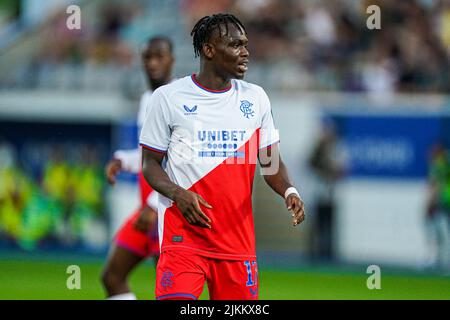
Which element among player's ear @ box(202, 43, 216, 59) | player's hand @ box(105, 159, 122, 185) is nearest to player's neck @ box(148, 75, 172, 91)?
player's hand @ box(105, 159, 122, 185)

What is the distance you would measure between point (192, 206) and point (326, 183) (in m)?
12.6

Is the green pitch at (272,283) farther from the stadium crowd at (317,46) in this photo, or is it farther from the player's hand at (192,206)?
the player's hand at (192,206)

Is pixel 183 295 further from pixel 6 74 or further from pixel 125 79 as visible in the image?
pixel 6 74

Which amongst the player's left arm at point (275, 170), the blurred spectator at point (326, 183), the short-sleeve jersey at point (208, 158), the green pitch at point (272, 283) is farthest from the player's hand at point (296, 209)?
the blurred spectator at point (326, 183)

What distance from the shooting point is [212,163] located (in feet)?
23.6

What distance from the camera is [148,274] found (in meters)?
16.0

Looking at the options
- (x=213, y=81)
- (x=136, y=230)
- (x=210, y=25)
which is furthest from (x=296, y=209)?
(x=136, y=230)

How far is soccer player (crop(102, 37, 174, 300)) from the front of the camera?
32.1 ft

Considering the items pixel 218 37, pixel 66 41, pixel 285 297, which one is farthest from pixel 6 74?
pixel 218 37

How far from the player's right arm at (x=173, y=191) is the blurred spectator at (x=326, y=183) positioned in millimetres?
11903

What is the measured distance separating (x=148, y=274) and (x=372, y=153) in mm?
5086

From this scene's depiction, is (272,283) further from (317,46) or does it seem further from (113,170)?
(317,46)

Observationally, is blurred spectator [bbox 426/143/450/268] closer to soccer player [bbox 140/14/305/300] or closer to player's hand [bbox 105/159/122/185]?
player's hand [bbox 105/159/122/185]

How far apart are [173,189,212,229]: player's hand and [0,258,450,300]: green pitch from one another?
5500mm
